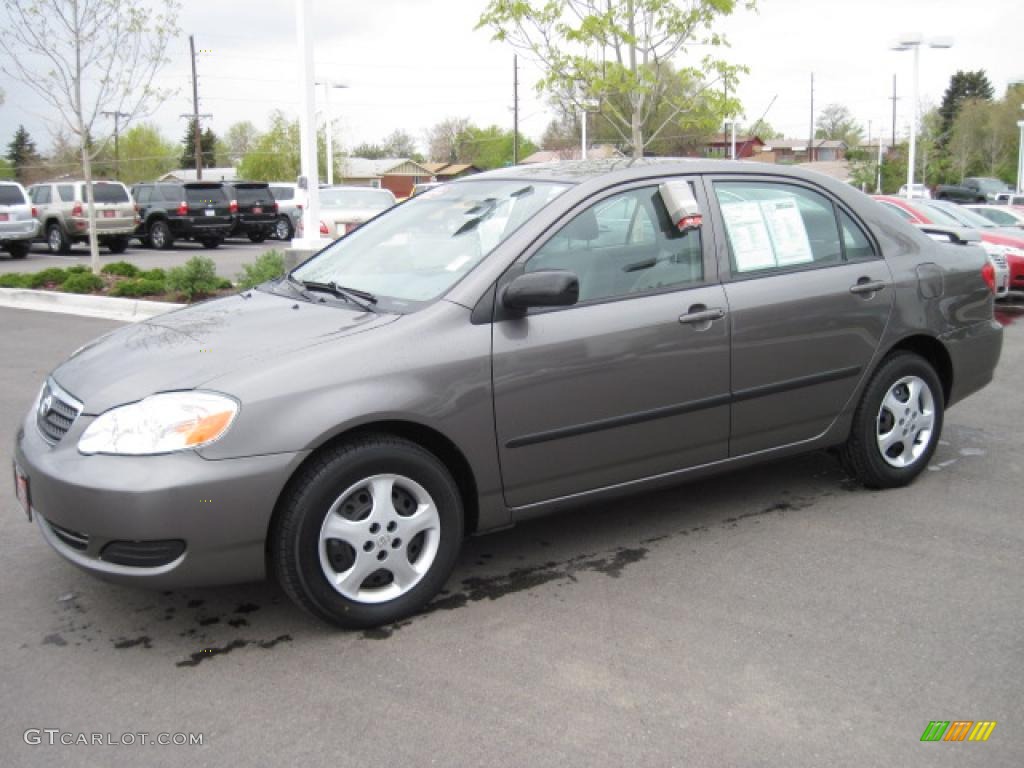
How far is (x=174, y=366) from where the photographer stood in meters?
3.56

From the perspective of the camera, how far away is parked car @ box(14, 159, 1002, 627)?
11.0 ft

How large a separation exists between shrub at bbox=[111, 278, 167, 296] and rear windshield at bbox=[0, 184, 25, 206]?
1039cm

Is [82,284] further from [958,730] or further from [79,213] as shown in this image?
[958,730]

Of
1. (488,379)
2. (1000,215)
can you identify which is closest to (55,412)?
(488,379)

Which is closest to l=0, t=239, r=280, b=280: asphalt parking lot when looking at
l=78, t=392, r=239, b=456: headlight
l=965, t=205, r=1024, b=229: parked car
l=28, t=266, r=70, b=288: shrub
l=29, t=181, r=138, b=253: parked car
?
l=29, t=181, r=138, b=253: parked car

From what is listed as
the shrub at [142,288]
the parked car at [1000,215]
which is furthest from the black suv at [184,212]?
the parked car at [1000,215]

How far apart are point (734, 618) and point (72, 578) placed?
8.69 ft

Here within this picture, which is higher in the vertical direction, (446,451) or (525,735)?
(446,451)

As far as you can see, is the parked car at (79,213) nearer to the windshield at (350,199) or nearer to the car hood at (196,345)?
the windshield at (350,199)

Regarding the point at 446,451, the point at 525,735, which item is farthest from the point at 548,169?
the point at 525,735

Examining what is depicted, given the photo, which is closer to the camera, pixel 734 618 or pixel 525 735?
pixel 525 735

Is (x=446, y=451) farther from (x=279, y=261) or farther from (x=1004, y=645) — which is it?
(x=279, y=261)

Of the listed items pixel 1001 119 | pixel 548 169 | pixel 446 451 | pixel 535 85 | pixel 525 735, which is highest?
pixel 1001 119

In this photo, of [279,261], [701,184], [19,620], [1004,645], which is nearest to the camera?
[1004,645]
